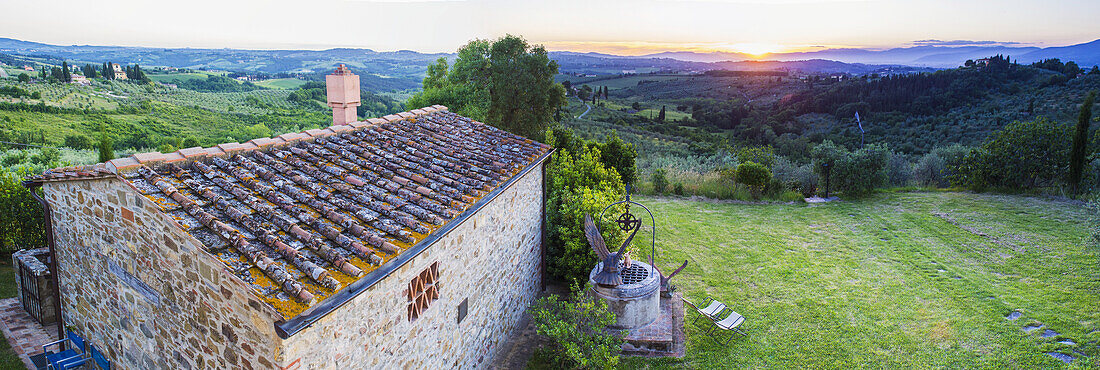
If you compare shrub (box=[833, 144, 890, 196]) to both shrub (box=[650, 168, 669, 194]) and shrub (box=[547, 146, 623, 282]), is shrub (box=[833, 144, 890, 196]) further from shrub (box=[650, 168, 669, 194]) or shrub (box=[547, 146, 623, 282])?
shrub (box=[547, 146, 623, 282])

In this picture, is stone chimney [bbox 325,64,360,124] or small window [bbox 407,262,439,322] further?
stone chimney [bbox 325,64,360,124]

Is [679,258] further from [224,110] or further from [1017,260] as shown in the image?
[224,110]

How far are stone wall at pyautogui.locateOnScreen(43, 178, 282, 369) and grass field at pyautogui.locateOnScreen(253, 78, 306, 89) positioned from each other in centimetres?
5923

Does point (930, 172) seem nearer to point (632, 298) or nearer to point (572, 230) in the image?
point (572, 230)

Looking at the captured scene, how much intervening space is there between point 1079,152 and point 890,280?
11.5 m

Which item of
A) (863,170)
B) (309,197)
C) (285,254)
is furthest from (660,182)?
(285,254)

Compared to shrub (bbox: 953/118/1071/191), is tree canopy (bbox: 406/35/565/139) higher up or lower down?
higher up

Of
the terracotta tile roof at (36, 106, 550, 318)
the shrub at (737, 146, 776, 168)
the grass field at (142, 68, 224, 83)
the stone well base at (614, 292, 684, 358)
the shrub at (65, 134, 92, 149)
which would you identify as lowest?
the stone well base at (614, 292, 684, 358)

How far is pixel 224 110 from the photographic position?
1988 inches

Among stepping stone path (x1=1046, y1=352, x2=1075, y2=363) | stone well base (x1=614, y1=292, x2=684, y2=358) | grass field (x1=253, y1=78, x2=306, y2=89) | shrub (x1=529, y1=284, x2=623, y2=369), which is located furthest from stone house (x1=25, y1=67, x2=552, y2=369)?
grass field (x1=253, y1=78, x2=306, y2=89)

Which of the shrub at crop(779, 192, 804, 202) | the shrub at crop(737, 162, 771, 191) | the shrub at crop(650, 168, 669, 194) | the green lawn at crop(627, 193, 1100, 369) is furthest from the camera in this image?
the shrub at crop(650, 168, 669, 194)

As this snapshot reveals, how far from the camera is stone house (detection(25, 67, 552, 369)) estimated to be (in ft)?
14.2

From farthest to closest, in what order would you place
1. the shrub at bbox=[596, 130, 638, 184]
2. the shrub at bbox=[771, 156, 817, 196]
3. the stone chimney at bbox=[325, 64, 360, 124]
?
the shrub at bbox=[771, 156, 817, 196], the shrub at bbox=[596, 130, 638, 184], the stone chimney at bbox=[325, 64, 360, 124]

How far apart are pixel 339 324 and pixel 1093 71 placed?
157ft
